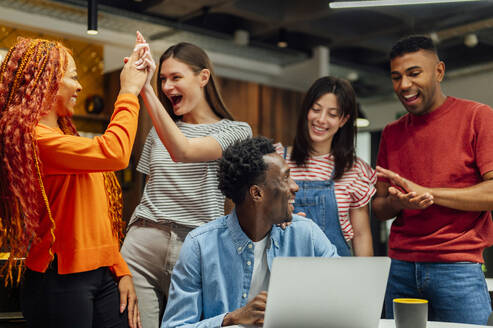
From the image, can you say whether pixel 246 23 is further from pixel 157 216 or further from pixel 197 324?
pixel 197 324

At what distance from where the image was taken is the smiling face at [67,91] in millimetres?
1682

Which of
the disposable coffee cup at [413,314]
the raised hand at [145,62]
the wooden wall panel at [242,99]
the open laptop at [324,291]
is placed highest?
the wooden wall panel at [242,99]

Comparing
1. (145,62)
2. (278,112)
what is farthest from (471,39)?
(145,62)

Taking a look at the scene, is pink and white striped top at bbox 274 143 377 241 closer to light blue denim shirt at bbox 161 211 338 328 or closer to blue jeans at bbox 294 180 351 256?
blue jeans at bbox 294 180 351 256

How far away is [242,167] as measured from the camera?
1.62 metres

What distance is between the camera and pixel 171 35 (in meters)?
5.76

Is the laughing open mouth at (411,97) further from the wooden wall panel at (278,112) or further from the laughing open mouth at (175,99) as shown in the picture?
the wooden wall panel at (278,112)

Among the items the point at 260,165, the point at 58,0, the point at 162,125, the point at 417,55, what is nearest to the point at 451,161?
the point at 417,55

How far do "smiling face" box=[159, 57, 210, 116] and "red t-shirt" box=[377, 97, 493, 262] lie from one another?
88cm

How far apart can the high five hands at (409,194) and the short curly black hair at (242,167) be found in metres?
0.62

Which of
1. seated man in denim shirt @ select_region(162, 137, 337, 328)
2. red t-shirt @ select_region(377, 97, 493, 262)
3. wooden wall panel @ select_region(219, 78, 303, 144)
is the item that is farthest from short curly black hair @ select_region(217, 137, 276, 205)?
wooden wall panel @ select_region(219, 78, 303, 144)

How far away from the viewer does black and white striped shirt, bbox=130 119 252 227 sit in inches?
79.4

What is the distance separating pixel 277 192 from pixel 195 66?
2.56 feet

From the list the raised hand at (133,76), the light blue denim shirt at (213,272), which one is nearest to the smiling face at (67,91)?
the raised hand at (133,76)
